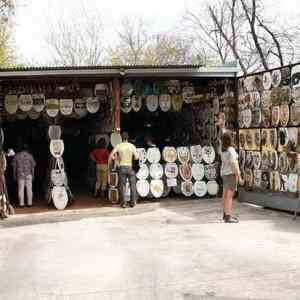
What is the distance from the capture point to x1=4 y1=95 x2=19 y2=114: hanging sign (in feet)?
44.8

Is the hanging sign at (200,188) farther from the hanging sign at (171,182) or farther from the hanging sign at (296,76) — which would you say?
the hanging sign at (296,76)

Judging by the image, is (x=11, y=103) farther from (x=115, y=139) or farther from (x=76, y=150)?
(x=76, y=150)

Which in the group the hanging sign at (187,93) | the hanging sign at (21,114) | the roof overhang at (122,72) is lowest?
the hanging sign at (21,114)

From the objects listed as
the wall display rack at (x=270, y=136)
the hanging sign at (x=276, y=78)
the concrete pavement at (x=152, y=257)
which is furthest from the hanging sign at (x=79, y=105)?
the hanging sign at (x=276, y=78)

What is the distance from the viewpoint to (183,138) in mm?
16484

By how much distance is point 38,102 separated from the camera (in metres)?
13.8

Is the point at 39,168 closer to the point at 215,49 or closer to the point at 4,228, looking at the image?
the point at 4,228

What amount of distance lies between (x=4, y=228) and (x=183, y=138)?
6.80m

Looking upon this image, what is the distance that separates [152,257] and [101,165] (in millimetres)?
7233

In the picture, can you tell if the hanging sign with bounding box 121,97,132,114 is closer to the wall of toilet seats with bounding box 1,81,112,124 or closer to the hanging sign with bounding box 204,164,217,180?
the wall of toilet seats with bounding box 1,81,112,124

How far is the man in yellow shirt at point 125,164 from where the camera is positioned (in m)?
13.1

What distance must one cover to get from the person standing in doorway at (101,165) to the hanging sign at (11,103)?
2.52 m

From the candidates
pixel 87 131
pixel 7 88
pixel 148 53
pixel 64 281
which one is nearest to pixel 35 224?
pixel 7 88

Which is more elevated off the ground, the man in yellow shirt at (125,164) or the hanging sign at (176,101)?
the hanging sign at (176,101)
